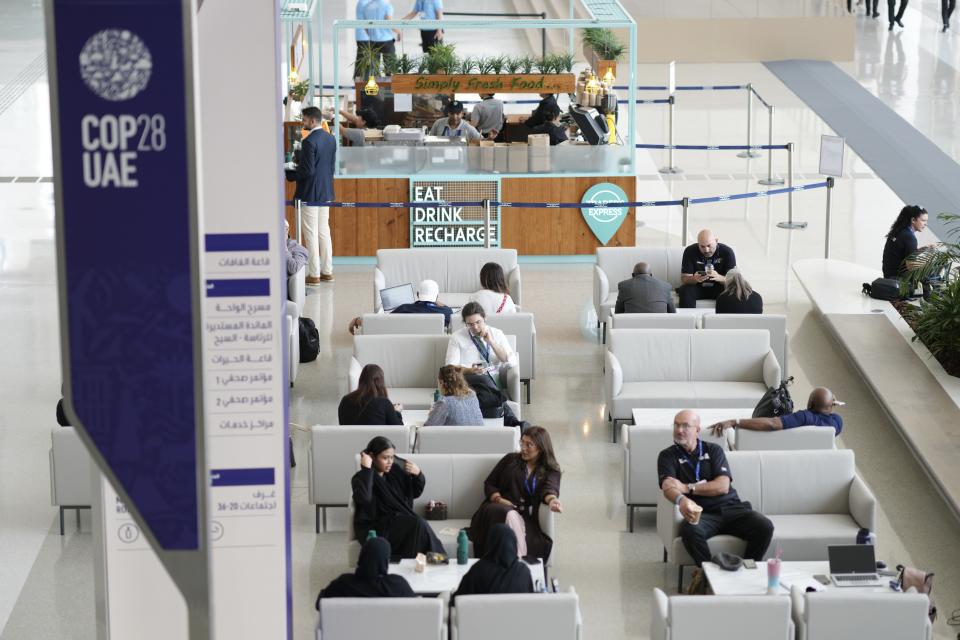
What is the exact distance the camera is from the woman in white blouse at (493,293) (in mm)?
11453

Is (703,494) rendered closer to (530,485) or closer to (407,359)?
(530,485)

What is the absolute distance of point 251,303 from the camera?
178 inches

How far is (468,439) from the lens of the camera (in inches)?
348

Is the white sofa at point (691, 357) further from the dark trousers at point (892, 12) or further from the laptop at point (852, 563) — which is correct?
the dark trousers at point (892, 12)

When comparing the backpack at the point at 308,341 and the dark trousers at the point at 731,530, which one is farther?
the backpack at the point at 308,341

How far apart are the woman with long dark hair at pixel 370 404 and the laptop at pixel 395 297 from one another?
8.23 feet

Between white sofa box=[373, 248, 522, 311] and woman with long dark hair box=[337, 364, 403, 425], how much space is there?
350cm

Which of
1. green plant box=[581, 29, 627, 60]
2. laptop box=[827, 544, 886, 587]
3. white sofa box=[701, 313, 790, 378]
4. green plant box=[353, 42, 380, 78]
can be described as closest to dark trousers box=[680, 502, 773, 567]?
laptop box=[827, 544, 886, 587]

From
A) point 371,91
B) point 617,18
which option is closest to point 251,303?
point 617,18

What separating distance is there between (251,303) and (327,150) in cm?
973

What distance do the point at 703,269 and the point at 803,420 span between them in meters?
3.60

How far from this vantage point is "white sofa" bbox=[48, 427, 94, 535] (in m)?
8.55

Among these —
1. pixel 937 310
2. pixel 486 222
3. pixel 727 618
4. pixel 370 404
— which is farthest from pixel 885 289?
pixel 727 618

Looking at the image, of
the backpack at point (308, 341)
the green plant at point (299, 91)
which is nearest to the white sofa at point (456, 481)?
the backpack at point (308, 341)
